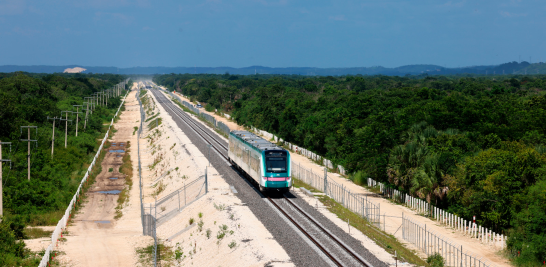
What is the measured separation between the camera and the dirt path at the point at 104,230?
27.4 m

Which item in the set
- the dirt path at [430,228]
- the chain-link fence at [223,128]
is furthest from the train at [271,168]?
the chain-link fence at [223,128]

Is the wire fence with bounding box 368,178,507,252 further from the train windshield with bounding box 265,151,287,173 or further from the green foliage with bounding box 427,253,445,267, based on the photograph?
the train windshield with bounding box 265,151,287,173

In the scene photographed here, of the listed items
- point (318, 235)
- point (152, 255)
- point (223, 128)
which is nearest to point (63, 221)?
point (152, 255)

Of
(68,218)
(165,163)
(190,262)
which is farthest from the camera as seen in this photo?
(165,163)

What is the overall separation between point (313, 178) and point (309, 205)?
9.54 metres

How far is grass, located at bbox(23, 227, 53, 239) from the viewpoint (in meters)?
31.4

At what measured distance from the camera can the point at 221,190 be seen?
3634cm

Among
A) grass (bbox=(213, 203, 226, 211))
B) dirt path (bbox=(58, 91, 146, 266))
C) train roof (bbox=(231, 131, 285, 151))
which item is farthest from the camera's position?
Answer: train roof (bbox=(231, 131, 285, 151))

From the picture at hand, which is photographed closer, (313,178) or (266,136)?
(313,178)

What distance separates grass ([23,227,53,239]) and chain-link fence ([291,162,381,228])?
20052 mm

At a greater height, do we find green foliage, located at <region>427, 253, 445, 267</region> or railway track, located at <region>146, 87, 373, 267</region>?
railway track, located at <region>146, 87, 373, 267</region>

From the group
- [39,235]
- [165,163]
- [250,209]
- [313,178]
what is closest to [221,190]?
[250,209]

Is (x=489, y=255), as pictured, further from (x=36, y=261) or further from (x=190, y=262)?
(x=36, y=261)

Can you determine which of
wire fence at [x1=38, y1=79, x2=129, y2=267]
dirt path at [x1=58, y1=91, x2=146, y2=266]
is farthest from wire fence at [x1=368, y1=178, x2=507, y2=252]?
wire fence at [x1=38, y1=79, x2=129, y2=267]
